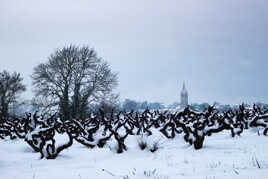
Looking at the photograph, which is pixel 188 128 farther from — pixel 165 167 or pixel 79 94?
pixel 79 94

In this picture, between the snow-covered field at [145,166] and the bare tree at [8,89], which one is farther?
the bare tree at [8,89]

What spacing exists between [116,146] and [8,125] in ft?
32.7

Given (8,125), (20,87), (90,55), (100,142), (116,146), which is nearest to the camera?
(116,146)

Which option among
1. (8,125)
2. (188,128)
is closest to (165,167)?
(188,128)

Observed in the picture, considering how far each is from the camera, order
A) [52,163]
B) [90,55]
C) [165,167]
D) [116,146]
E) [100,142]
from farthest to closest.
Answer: [90,55] → [100,142] → [116,146] → [52,163] → [165,167]

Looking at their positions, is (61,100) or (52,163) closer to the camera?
(52,163)

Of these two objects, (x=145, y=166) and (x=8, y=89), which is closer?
(x=145, y=166)

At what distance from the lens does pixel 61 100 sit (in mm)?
23609

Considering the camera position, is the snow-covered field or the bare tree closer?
the snow-covered field

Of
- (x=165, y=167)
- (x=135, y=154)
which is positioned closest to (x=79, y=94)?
(x=135, y=154)

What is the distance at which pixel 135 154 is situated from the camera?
6.80 m

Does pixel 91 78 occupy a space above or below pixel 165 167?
above

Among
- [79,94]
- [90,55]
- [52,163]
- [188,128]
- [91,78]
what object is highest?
[90,55]

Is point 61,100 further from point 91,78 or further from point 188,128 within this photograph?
point 188,128
